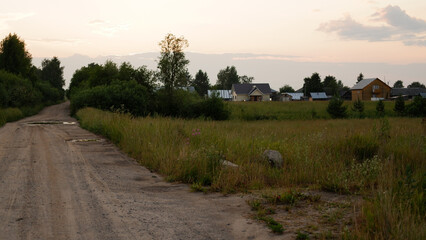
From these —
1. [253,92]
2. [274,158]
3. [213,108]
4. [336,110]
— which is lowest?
[274,158]

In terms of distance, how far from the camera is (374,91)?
91.8m

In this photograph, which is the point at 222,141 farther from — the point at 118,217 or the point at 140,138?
the point at 118,217

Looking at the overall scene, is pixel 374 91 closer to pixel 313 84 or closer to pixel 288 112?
pixel 313 84

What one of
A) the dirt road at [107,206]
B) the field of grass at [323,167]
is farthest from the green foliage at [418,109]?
the dirt road at [107,206]

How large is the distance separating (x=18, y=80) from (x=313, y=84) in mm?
89794

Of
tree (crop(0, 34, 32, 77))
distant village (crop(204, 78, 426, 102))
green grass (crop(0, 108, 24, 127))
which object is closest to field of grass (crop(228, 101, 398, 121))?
green grass (crop(0, 108, 24, 127))

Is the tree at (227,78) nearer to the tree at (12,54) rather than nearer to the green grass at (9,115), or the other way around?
the tree at (12,54)

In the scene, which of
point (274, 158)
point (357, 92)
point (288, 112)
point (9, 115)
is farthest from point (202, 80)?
point (274, 158)

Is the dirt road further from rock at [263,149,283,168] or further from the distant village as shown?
the distant village

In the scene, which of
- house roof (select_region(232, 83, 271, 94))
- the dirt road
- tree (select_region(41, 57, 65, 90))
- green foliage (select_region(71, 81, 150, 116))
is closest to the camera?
the dirt road

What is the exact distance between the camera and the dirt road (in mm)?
5039

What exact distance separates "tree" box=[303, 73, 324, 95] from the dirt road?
11003cm

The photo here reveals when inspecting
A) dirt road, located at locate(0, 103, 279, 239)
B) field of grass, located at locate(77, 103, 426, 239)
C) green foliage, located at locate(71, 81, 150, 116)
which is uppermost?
green foliage, located at locate(71, 81, 150, 116)

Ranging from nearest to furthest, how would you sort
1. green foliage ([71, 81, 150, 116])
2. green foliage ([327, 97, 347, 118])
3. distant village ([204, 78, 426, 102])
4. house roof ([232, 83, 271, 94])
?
green foliage ([71, 81, 150, 116]), green foliage ([327, 97, 347, 118]), distant village ([204, 78, 426, 102]), house roof ([232, 83, 271, 94])
